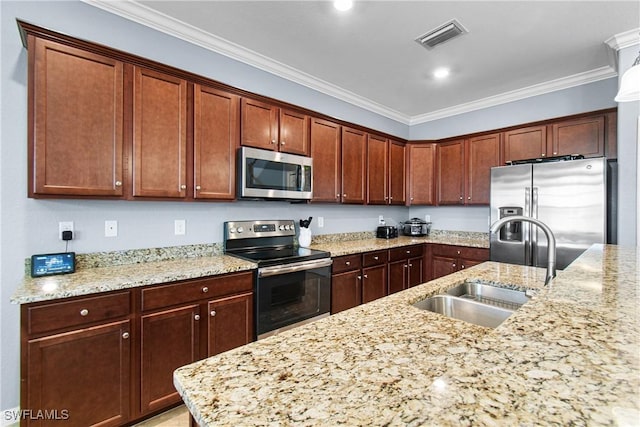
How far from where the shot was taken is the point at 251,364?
0.73 m

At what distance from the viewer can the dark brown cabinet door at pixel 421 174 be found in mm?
4289

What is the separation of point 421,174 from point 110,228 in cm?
385

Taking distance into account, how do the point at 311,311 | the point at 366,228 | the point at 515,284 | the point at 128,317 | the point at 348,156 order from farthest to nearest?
the point at 366,228, the point at 348,156, the point at 311,311, the point at 128,317, the point at 515,284

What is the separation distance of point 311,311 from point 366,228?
185 cm

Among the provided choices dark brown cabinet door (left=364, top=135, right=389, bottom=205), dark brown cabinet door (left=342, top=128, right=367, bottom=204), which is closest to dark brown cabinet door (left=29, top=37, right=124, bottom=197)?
dark brown cabinet door (left=342, top=128, right=367, bottom=204)

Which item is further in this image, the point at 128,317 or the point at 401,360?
the point at 128,317

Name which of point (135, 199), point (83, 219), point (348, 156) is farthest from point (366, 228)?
point (83, 219)

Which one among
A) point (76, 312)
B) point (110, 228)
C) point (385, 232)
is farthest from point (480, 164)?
point (76, 312)

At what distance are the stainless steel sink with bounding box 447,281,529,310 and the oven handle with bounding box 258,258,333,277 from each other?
130cm

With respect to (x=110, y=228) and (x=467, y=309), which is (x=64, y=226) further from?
(x=467, y=309)

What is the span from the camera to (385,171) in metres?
4.02

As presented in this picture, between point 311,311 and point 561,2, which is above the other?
point 561,2

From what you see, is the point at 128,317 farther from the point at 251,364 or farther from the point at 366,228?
the point at 366,228

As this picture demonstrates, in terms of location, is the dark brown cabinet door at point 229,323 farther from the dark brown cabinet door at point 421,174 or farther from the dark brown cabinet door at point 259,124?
the dark brown cabinet door at point 421,174
